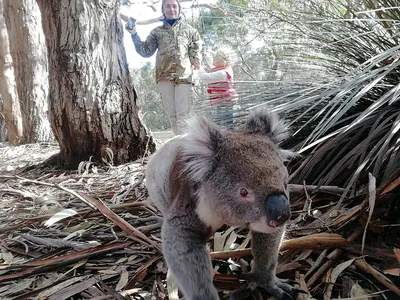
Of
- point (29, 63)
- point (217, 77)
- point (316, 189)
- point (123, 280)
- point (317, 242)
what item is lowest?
point (123, 280)

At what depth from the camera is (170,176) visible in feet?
5.54

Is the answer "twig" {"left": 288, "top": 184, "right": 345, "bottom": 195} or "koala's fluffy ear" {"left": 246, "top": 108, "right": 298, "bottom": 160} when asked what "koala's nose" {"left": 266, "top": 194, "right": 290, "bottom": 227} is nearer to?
"koala's fluffy ear" {"left": 246, "top": 108, "right": 298, "bottom": 160}

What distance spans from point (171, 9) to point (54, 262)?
315 cm

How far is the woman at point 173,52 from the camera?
4.14 metres

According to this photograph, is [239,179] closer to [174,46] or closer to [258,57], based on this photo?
[258,57]

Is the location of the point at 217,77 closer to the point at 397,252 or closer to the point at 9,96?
the point at 397,252

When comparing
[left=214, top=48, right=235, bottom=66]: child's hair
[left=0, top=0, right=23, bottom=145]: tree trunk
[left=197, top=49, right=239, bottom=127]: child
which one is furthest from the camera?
[left=0, top=0, right=23, bottom=145]: tree trunk

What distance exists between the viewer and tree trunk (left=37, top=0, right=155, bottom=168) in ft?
11.9

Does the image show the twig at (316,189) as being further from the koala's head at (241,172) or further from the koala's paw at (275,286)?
the koala's paw at (275,286)

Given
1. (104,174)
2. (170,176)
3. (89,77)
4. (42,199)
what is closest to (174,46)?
(89,77)

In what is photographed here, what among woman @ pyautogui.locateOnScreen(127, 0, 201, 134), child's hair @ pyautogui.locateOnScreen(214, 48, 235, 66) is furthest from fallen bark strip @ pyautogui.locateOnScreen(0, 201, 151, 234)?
woman @ pyautogui.locateOnScreen(127, 0, 201, 134)

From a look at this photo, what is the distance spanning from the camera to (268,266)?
1.43 m

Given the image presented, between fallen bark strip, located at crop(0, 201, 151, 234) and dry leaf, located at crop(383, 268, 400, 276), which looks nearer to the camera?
dry leaf, located at crop(383, 268, 400, 276)

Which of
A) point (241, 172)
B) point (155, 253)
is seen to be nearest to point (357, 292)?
point (241, 172)
